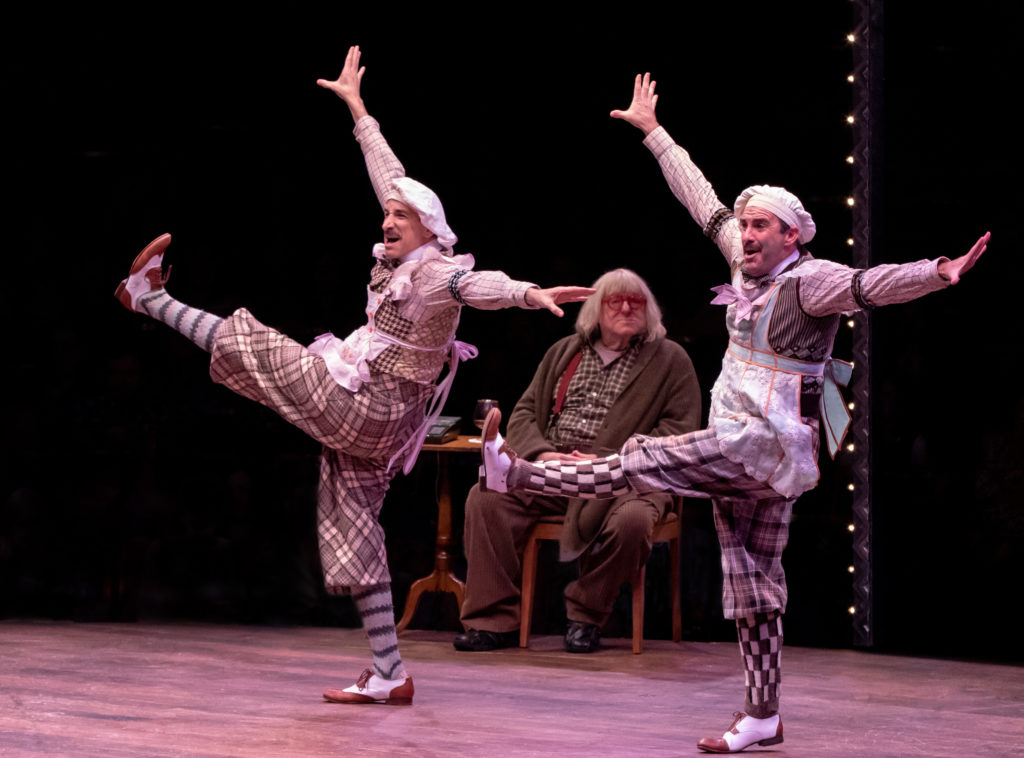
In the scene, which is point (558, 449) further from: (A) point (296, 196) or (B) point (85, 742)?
(B) point (85, 742)

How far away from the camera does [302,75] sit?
614 centimetres

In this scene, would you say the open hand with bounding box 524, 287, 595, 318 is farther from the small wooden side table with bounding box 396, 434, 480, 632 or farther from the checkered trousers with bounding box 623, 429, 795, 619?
the small wooden side table with bounding box 396, 434, 480, 632

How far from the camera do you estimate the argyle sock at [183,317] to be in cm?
416

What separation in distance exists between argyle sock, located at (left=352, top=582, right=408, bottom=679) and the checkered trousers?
3.07 ft

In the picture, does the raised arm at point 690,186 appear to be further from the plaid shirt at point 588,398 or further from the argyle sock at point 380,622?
the plaid shirt at point 588,398

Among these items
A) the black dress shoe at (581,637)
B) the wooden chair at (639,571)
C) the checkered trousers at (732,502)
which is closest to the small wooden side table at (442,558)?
the wooden chair at (639,571)

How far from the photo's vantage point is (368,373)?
4188 mm

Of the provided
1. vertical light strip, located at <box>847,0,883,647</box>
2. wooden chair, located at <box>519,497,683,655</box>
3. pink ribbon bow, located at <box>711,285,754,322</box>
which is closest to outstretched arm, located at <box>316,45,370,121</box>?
pink ribbon bow, located at <box>711,285,754,322</box>

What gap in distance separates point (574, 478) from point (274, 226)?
2791 mm

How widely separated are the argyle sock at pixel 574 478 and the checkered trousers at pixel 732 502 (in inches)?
1.7

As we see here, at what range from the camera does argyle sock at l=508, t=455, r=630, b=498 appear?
379 cm

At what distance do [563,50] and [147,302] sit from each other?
239cm

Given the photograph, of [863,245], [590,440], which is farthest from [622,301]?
[863,245]

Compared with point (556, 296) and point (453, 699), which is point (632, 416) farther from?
point (556, 296)
